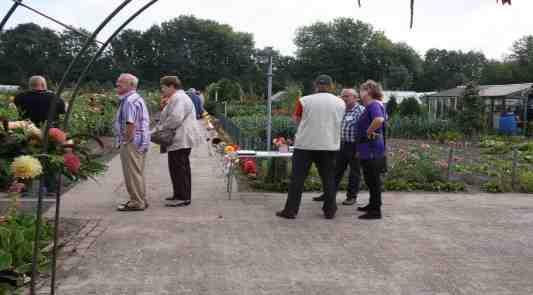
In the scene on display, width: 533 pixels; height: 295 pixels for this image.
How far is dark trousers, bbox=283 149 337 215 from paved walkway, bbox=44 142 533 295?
0.18m

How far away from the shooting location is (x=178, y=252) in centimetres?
540

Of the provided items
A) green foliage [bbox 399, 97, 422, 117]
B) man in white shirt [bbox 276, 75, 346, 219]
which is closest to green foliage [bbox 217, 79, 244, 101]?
green foliage [bbox 399, 97, 422, 117]

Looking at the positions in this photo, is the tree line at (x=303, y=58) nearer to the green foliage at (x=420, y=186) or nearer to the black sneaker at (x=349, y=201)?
the green foliage at (x=420, y=186)

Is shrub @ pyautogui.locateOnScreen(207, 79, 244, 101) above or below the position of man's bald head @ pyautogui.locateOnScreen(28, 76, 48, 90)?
above

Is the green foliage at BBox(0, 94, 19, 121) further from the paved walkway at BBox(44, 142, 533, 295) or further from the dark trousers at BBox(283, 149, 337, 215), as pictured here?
the dark trousers at BBox(283, 149, 337, 215)

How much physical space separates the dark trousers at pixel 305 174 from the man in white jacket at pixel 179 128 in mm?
1320

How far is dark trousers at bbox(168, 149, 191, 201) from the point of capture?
751 cm

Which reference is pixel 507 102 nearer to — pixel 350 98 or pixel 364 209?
pixel 350 98

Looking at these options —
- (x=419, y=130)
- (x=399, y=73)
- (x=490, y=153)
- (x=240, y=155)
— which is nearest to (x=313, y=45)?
(x=399, y=73)

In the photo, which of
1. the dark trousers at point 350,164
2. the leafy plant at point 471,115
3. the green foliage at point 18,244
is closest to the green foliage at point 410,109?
the leafy plant at point 471,115

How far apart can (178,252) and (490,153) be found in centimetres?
1353

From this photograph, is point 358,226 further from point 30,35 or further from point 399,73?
point 399,73

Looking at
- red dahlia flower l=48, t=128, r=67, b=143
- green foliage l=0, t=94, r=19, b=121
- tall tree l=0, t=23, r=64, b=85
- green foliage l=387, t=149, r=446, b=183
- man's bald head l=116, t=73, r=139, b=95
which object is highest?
tall tree l=0, t=23, r=64, b=85

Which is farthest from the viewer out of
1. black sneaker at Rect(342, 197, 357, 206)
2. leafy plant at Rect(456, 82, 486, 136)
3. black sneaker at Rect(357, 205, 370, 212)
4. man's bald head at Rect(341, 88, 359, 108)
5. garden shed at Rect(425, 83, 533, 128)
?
garden shed at Rect(425, 83, 533, 128)
